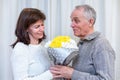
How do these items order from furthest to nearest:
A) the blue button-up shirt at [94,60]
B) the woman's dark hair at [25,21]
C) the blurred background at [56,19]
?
the blurred background at [56,19] → the woman's dark hair at [25,21] → the blue button-up shirt at [94,60]

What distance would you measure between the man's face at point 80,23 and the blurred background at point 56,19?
372 mm

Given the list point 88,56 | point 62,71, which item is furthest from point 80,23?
point 62,71

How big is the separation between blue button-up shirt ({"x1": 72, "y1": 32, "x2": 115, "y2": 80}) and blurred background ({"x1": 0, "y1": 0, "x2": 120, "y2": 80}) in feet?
1.36

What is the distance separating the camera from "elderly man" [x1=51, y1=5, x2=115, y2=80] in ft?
4.87

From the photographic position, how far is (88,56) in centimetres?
159

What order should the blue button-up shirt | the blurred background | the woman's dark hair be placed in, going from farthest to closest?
1. the blurred background
2. the woman's dark hair
3. the blue button-up shirt

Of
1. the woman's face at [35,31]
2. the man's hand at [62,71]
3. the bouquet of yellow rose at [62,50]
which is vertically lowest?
the man's hand at [62,71]

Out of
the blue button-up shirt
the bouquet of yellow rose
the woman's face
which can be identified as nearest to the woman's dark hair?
the woman's face

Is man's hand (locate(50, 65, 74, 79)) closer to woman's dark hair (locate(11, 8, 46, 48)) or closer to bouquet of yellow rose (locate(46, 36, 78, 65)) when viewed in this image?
bouquet of yellow rose (locate(46, 36, 78, 65))

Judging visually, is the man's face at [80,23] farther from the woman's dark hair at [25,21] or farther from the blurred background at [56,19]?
the blurred background at [56,19]

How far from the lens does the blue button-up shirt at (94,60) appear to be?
148 cm

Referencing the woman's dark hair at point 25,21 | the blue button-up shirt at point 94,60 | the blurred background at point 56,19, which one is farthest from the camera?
the blurred background at point 56,19

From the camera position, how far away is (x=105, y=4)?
2010 mm

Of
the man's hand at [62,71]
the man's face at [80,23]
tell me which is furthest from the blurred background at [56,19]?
the man's hand at [62,71]
